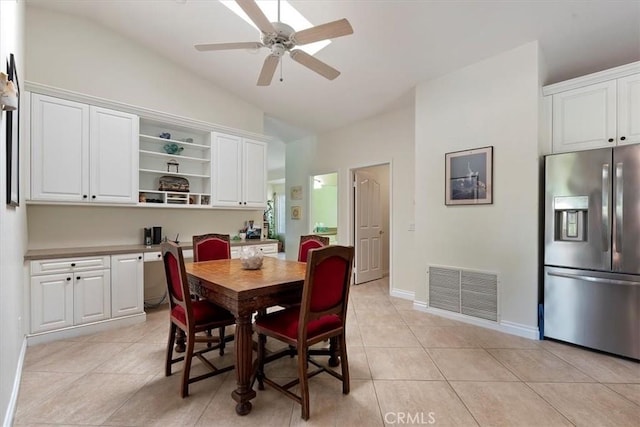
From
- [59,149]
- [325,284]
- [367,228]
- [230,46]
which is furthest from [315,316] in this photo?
[367,228]

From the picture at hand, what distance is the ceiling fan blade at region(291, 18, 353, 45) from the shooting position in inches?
76.1

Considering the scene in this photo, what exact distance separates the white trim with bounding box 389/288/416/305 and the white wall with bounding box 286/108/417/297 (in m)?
0.01

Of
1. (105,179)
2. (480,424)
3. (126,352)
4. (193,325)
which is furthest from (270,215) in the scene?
(480,424)

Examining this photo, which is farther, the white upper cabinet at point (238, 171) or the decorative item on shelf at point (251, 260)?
the white upper cabinet at point (238, 171)

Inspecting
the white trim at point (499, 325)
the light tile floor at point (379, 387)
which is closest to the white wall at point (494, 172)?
the white trim at point (499, 325)

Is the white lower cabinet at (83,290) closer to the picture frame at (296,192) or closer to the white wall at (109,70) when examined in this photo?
the white wall at (109,70)

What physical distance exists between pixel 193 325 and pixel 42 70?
334 cm

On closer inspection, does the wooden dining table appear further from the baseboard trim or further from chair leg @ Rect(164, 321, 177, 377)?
the baseboard trim

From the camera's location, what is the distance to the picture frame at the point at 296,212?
6.26 m

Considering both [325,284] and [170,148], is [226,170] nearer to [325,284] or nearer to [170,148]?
[170,148]

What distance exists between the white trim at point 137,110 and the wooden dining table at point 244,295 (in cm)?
246

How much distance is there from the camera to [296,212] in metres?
6.35

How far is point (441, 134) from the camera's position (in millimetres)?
3594

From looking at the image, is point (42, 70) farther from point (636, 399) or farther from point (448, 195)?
point (636, 399)
